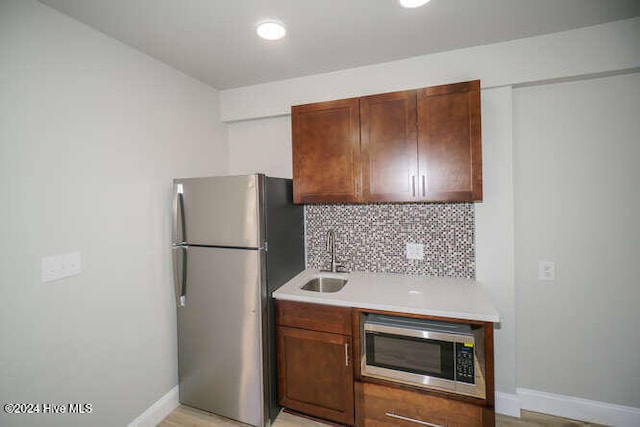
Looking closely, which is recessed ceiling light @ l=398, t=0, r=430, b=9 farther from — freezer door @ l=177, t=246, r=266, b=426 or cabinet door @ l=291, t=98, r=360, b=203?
freezer door @ l=177, t=246, r=266, b=426

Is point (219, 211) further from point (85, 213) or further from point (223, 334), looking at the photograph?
point (223, 334)

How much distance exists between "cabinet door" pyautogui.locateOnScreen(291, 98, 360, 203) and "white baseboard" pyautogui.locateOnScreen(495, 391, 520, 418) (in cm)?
170

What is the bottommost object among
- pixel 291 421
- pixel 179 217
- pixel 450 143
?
pixel 291 421

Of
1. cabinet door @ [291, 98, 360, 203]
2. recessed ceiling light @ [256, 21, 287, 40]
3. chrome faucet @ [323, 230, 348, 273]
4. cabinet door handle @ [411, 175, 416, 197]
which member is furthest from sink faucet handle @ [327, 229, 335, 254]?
recessed ceiling light @ [256, 21, 287, 40]

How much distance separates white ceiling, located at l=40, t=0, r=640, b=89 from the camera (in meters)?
1.56

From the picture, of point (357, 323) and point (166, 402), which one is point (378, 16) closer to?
point (357, 323)

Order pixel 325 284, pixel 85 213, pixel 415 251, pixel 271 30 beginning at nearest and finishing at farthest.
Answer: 1. pixel 85 213
2. pixel 271 30
3. pixel 415 251
4. pixel 325 284

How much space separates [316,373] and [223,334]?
0.66 meters

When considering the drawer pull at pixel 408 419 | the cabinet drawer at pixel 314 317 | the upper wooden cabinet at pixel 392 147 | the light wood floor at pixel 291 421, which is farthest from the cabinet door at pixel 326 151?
the light wood floor at pixel 291 421

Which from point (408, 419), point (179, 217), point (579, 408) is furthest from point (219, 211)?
point (579, 408)

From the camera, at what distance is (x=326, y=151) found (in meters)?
2.15

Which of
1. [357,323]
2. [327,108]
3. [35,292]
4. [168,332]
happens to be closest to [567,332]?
[357,323]

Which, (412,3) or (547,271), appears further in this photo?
(547,271)

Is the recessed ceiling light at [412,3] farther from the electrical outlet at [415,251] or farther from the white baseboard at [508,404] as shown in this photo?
the white baseboard at [508,404]
